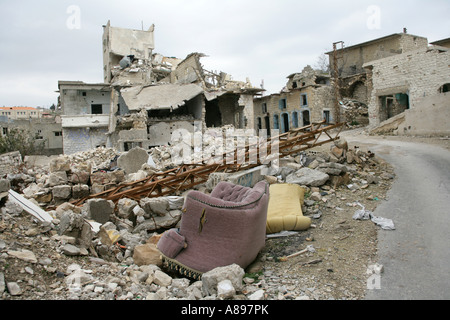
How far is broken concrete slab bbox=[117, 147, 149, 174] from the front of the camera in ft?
39.2

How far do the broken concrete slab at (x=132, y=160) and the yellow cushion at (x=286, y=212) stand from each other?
7005 mm

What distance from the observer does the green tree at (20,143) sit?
24722mm

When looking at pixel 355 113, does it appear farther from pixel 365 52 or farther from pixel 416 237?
pixel 416 237

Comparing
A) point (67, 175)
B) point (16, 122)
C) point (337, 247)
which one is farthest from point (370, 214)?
point (16, 122)

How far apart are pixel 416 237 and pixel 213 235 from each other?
11.1ft

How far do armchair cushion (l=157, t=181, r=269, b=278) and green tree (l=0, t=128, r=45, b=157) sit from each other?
2593cm

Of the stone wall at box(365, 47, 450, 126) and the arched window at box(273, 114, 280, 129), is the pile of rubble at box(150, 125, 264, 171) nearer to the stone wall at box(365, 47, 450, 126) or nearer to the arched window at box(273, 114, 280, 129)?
the stone wall at box(365, 47, 450, 126)

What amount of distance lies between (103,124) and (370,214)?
24019 mm

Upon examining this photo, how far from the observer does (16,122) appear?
31031 mm

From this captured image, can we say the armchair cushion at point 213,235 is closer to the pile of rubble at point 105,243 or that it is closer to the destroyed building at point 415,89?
the pile of rubble at point 105,243

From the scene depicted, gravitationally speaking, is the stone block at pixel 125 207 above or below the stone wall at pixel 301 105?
below

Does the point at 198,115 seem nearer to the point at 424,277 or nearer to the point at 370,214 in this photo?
the point at 370,214

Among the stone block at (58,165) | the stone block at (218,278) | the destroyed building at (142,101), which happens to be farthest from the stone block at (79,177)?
the destroyed building at (142,101)

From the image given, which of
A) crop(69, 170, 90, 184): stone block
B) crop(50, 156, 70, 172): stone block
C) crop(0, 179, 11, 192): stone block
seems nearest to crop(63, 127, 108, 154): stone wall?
crop(50, 156, 70, 172): stone block
